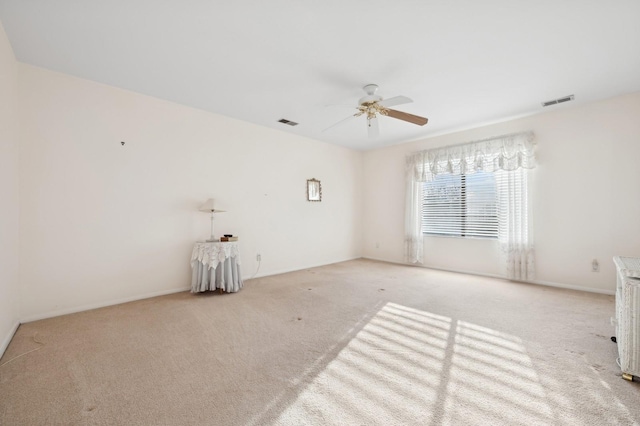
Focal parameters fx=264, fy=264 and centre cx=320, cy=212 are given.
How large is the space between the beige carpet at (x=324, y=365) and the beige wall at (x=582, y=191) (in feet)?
2.31

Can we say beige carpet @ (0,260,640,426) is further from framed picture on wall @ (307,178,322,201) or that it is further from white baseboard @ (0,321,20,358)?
framed picture on wall @ (307,178,322,201)

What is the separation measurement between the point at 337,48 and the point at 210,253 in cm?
273

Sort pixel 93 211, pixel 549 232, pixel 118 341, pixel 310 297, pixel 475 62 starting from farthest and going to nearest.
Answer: pixel 549 232 → pixel 310 297 → pixel 93 211 → pixel 475 62 → pixel 118 341

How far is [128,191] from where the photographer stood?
3.16 m

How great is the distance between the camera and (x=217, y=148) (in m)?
3.91

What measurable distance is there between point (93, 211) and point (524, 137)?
576cm

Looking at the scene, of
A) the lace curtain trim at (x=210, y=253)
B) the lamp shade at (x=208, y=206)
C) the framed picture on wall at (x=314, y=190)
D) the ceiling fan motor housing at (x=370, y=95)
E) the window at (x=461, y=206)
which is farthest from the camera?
the framed picture on wall at (x=314, y=190)

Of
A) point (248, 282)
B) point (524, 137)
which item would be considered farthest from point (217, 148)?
point (524, 137)

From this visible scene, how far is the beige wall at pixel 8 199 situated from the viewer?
2.06m

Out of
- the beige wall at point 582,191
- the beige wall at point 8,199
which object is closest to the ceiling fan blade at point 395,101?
the beige wall at point 582,191

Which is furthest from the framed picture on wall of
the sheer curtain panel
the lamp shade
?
the sheer curtain panel

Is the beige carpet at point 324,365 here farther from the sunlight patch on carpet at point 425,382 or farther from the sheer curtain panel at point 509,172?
the sheer curtain panel at point 509,172

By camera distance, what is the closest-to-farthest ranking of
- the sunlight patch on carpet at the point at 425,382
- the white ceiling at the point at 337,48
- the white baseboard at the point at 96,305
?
the sunlight patch on carpet at the point at 425,382 → the white ceiling at the point at 337,48 → the white baseboard at the point at 96,305

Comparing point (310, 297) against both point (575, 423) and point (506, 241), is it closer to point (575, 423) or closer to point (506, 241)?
point (575, 423)
